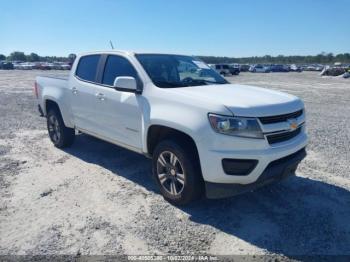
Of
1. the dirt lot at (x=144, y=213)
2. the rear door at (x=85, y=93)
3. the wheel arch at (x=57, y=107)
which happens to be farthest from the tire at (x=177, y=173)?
the wheel arch at (x=57, y=107)

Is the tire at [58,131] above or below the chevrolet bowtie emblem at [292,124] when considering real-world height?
below

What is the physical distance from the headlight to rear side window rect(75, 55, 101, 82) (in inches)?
109

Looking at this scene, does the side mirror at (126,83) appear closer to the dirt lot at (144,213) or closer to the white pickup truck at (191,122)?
the white pickup truck at (191,122)

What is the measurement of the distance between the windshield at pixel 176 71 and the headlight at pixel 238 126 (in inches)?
45.3

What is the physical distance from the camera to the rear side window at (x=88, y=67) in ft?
18.0

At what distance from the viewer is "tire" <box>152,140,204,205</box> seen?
384 centimetres

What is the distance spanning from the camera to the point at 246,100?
12.3 feet

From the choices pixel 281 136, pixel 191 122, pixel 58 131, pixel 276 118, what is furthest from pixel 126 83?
pixel 58 131

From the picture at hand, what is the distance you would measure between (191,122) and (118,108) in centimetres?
149

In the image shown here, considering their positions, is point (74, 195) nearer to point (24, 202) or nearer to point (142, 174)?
point (24, 202)

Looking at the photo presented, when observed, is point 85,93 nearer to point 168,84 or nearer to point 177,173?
point 168,84

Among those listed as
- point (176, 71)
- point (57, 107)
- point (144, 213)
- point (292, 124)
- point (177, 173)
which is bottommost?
point (144, 213)

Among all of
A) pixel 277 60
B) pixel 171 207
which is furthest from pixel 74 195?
pixel 277 60

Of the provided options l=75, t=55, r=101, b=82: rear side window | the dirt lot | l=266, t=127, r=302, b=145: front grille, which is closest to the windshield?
l=75, t=55, r=101, b=82: rear side window
